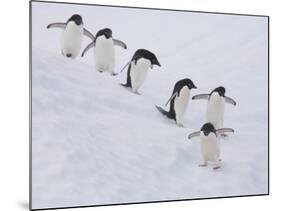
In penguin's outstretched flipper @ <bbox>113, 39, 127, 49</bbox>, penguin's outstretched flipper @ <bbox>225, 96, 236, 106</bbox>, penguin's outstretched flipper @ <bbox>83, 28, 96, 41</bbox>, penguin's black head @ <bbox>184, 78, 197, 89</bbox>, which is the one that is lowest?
penguin's outstretched flipper @ <bbox>225, 96, 236, 106</bbox>

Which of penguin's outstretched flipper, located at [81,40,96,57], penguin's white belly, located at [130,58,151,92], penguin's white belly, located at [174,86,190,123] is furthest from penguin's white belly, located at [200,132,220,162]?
penguin's outstretched flipper, located at [81,40,96,57]

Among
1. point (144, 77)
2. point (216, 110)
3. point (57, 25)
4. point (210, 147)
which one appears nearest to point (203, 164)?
point (210, 147)

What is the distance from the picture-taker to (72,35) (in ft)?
7.42

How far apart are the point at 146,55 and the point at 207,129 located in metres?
0.43

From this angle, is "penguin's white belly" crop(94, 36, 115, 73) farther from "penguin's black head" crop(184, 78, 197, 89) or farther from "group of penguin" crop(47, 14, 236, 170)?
"penguin's black head" crop(184, 78, 197, 89)

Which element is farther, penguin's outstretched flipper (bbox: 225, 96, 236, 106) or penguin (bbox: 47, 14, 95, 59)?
penguin's outstretched flipper (bbox: 225, 96, 236, 106)

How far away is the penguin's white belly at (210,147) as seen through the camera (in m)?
2.47

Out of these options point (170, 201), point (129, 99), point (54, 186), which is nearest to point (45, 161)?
point (54, 186)

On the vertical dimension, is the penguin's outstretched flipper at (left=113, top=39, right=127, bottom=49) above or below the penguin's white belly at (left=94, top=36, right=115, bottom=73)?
above

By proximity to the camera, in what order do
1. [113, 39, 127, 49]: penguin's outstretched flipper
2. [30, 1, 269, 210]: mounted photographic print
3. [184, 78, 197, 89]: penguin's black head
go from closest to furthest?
[30, 1, 269, 210]: mounted photographic print
[113, 39, 127, 49]: penguin's outstretched flipper
[184, 78, 197, 89]: penguin's black head

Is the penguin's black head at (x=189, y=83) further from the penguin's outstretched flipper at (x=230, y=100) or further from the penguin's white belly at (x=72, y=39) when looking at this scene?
the penguin's white belly at (x=72, y=39)

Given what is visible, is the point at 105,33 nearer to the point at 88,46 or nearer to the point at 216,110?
the point at 88,46

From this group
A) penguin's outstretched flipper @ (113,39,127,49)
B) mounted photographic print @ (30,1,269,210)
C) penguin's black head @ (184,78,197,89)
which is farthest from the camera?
penguin's black head @ (184,78,197,89)

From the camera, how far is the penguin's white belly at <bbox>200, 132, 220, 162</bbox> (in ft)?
8.11
